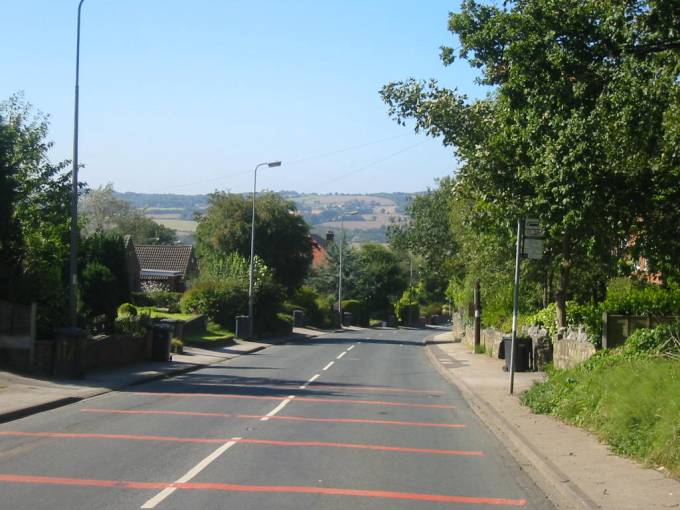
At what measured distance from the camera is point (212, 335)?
44.9 metres

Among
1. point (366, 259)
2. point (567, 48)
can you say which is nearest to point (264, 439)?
point (567, 48)

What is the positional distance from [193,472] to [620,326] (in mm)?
13169

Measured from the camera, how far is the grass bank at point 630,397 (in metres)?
10.6

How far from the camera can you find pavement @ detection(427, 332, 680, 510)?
9.01 metres

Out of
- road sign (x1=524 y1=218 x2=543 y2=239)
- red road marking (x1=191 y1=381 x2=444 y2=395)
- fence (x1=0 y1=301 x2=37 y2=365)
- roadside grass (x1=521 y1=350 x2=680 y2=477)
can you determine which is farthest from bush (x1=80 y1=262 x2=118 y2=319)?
roadside grass (x1=521 y1=350 x2=680 y2=477)

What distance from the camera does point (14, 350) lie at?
21.1 meters

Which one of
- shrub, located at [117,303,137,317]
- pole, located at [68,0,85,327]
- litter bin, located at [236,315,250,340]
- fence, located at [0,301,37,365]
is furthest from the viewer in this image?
litter bin, located at [236,315,250,340]

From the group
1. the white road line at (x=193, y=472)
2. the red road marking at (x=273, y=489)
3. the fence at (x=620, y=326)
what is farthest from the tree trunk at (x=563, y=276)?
the red road marking at (x=273, y=489)

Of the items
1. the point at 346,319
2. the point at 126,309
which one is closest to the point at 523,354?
the point at 126,309

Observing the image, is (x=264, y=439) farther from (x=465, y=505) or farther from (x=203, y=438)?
(x=465, y=505)

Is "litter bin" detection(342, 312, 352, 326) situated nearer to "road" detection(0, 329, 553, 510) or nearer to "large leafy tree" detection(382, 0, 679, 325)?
"road" detection(0, 329, 553, 510)

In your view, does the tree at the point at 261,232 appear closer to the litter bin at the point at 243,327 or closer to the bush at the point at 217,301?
the bush at the point at 217,301

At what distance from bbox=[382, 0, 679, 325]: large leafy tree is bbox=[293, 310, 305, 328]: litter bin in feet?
168

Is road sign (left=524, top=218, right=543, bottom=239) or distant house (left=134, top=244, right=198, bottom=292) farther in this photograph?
distant house (left=134, top=244, right=198, bottom=292)
